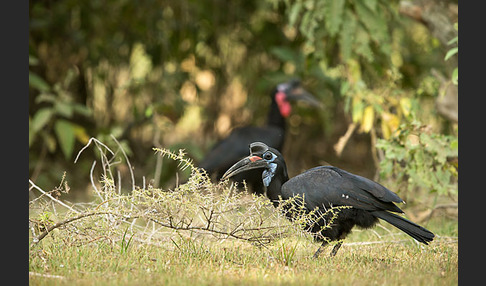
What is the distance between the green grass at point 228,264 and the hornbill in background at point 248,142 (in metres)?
2.06

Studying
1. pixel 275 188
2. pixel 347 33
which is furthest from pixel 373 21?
pixel 275 188

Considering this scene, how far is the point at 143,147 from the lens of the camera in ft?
30.6

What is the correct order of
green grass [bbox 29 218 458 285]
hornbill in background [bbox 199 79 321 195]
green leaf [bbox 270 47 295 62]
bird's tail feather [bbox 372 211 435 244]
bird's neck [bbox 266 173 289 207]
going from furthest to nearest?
green leaf [bbox 270 47 295 62] → hornbill in background [bbox 199 79 321 195] → bird's neck [bbox 266 173 289 207] → bird's tail feather [bbox 372 211 435 244] → green grass [bbox 29 218 458 285]

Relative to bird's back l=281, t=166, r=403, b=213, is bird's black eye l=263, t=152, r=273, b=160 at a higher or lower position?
higher

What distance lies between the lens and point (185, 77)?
8.85 meters

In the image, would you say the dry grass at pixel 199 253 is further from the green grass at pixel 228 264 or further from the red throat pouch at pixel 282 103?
the red throat pouch at pixel 282 103

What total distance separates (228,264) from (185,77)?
5363 mm

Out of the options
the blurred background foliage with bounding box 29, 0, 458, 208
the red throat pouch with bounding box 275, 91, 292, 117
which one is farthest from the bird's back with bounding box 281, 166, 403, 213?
the red throat pouch with bounding box 275, 91, 292, 117

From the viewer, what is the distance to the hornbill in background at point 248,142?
6621 millimetres

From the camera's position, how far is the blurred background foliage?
25.2 ft

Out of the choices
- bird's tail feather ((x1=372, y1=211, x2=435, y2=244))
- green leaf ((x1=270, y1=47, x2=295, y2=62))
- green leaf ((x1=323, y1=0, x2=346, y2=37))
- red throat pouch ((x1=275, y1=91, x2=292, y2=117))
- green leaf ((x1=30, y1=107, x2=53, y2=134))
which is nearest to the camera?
bird's tail feather ((x1=372, y1=211, x2=435, y2=244))

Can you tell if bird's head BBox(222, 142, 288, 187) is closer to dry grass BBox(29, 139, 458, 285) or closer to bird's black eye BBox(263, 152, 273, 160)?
bird's black eye BBox(263, 152, 273, 160)

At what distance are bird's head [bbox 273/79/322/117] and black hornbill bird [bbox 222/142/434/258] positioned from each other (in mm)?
3472

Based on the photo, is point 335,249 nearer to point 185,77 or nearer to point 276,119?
point 276,119
